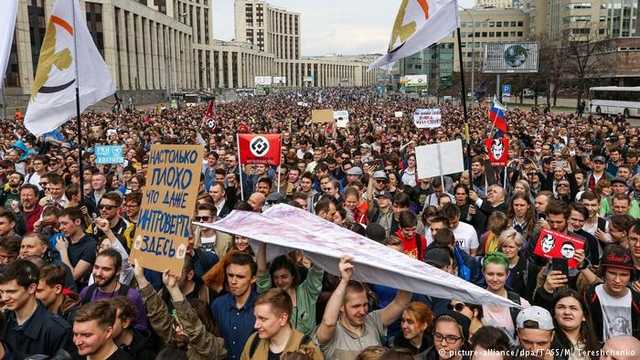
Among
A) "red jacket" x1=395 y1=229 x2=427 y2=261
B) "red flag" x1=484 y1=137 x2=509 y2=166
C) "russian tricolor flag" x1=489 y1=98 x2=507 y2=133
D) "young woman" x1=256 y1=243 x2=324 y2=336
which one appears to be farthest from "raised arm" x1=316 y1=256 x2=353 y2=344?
"russian tricolor flag" x1=489 y1=98 x2=507 y2=133

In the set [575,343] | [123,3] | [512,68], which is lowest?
[575,343]

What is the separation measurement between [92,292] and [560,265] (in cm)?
367

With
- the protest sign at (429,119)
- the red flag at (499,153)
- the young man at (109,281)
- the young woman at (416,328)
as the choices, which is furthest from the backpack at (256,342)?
the protest sign at (429,119)

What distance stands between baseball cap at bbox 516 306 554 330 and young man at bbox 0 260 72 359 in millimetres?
2994

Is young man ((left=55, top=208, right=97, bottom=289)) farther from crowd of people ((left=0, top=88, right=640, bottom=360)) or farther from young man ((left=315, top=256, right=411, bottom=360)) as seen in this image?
young man ((left=315, top=256, right=411, bottom=360))

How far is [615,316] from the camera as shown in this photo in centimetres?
437

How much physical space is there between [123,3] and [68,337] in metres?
68.6

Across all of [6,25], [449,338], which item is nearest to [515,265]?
[449,338]

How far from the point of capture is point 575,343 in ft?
13.1

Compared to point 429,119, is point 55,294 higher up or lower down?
lower down

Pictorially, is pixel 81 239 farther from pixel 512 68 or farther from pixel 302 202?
pixel 512 68

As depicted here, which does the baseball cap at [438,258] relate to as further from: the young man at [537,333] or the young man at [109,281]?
the young man at [109,281]

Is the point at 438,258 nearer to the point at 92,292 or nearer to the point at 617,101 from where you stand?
the point at 92,292

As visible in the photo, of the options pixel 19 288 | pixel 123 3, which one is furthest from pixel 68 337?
pixel 123 3
